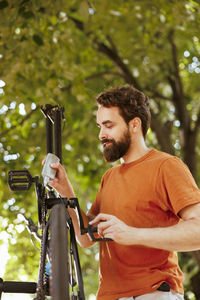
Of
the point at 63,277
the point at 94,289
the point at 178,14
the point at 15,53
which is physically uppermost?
the point at 178,14

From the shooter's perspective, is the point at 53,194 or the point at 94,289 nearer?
the point at 53,194

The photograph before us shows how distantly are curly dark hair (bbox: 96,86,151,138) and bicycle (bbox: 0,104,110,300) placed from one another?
258 millimetres

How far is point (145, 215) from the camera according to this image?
190cm

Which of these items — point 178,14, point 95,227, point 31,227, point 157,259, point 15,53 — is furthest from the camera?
point 178,14

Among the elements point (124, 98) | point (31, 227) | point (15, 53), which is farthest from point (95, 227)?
point (15, 53)

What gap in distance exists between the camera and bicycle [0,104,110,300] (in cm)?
142

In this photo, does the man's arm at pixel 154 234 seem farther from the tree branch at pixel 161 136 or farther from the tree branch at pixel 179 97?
the tree branch at pixel 179 97

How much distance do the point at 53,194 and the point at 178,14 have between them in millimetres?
3140

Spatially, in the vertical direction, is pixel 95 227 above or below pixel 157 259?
above

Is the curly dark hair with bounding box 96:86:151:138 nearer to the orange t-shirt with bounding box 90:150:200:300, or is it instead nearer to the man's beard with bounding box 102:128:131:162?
the man's beard with bounding box 102:128:131:162

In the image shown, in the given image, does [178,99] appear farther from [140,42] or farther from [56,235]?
[56,235]

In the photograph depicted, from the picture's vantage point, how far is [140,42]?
6621mm

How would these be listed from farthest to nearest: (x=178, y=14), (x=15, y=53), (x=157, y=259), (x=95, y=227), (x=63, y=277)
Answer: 1. (x=178, y=14)
2. (x=15, y=53)
3. (x=157, y=259)
4. (x=95, y=227)
5. (x=63, y=277)

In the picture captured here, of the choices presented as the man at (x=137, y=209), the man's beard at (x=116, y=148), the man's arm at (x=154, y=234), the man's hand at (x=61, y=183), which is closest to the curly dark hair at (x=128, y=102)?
the man at (x=137, y=209)
